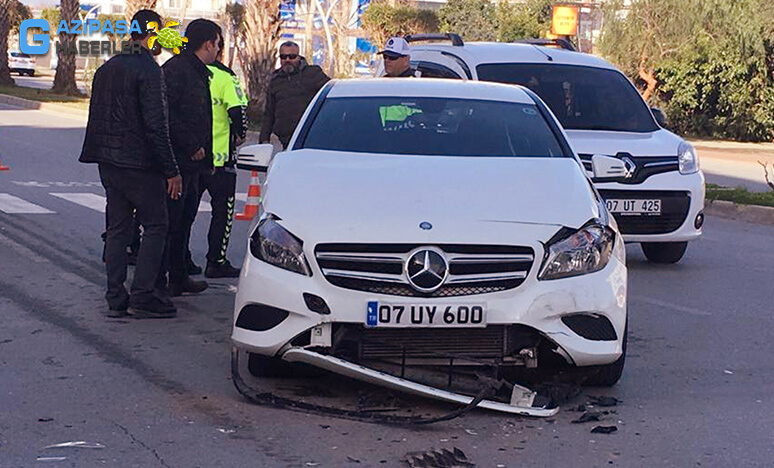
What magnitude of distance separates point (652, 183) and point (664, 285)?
3.67 ft

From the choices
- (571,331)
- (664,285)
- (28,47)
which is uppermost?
(571,331)

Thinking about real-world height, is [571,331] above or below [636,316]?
above

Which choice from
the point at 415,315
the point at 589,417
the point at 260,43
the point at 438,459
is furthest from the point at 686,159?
the point at 260,43

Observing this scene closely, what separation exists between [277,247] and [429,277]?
73 cm

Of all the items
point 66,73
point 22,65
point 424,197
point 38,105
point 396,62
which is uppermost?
point 396,62

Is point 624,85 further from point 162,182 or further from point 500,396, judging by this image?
point 500,396

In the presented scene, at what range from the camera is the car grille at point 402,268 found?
19.1 feet

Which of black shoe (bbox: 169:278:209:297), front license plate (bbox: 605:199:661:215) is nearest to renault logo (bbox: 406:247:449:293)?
black shoe (bbox: 169:278:209:297)

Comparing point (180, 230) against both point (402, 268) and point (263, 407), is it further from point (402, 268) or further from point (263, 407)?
point (402, 268)

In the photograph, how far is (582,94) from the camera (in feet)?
39.3

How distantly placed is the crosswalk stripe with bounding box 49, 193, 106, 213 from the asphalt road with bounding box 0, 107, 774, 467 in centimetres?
351

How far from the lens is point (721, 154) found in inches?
1080

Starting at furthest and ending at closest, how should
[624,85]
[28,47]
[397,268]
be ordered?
[28,47] → [624,85] → [397,268]

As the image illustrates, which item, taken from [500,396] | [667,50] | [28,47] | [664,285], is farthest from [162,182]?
[28,47]
